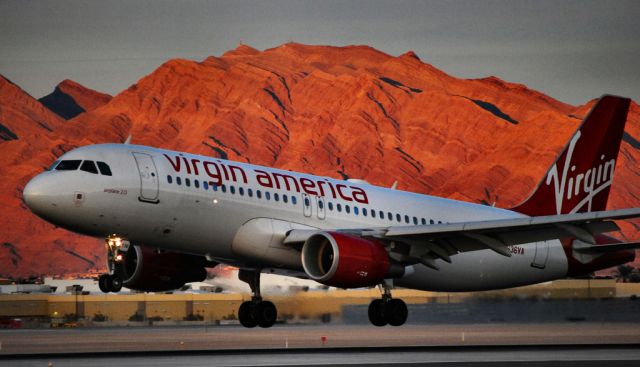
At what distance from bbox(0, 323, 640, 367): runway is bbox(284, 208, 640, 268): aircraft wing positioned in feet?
11.8

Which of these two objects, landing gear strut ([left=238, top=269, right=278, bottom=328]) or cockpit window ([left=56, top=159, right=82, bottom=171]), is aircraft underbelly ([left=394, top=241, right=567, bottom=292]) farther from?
cockpit window ([left=56, top=159, right=82, bottom=171])

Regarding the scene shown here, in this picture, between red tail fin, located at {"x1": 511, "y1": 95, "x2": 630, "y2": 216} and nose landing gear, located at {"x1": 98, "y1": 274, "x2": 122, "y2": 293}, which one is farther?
red tail fin, located at {"x1": 511, "y1": 95, "x2": 630, "y2": 216}

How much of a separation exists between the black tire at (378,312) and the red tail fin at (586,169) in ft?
31.6

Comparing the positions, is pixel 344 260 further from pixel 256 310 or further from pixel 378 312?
pixel 256 310

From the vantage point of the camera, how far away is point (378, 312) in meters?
42.4

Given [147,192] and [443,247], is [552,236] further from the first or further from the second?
[147,192]

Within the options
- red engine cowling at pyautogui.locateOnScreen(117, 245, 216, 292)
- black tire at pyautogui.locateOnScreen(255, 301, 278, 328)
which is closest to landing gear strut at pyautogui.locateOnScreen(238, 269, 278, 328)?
black tire at pyautogui.locateOnScreen(255, 301, 278, 328)

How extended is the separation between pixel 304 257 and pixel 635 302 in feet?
74.5

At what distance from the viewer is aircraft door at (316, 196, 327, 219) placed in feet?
134

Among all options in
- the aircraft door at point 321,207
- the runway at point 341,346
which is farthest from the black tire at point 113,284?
the aircraft door at point 321,207

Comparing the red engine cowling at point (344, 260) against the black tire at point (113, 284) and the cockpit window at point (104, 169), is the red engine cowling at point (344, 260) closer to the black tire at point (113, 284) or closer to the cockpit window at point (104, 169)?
the black tire at point (113, 284)

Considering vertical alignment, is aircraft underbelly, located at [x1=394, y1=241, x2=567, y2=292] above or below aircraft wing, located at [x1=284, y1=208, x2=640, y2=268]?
below

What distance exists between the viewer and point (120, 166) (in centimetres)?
3650

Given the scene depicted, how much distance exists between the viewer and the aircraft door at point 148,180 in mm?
36531
